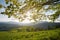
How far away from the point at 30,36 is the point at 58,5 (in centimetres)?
260

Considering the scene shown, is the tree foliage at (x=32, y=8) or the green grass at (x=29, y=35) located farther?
the green grass at (x=29, y=35)

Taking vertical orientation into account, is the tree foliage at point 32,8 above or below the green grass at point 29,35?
above

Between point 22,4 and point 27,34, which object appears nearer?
point 22,4

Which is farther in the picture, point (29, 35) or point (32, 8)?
point (29, 35)

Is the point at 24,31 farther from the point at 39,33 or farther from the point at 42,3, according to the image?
the point at 42,3

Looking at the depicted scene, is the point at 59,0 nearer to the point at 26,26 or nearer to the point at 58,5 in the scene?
the point at 58,5

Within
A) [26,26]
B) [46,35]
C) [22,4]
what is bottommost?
[46,35]

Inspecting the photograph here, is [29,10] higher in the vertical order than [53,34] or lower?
higher

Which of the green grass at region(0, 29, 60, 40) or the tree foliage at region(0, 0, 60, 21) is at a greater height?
the tree foliage at region(0, 0, 60, 21)

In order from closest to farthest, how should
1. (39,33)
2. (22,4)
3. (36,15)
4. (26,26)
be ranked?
(22,4) < (36,15) < (26,26) < (39,33)

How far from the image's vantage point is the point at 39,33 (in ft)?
22.0

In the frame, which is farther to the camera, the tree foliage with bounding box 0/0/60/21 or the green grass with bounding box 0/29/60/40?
the green grass with bounding box 0/29/60/40

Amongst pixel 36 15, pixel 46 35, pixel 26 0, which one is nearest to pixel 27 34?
pixel 46 35

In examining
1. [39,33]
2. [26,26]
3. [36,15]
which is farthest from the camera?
[39,33]
